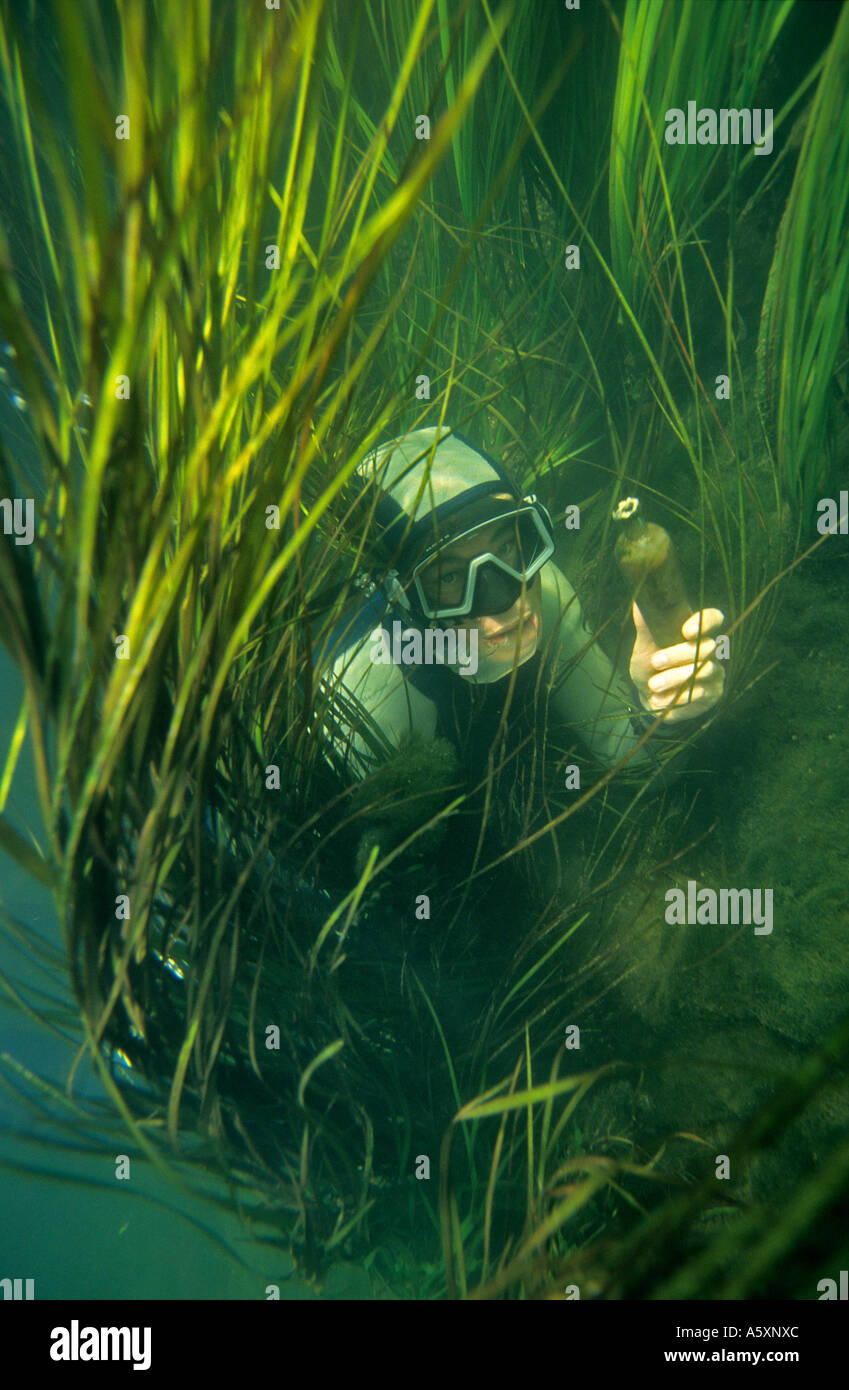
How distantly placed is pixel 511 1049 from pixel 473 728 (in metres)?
0.94

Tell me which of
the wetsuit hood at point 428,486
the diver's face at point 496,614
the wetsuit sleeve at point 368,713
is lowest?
the wetsuit sleeve at point 368,713

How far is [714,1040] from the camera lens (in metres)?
1.48

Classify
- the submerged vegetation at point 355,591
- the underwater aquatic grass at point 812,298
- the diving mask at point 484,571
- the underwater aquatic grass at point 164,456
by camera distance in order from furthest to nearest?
the diving mask at point 484,571 → the underwater aquatic grass at point 812,298 → the submerged vegetation at point 355,591 → the underwater aquatic grass at point 164,456

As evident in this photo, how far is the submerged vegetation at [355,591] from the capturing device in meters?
0.82

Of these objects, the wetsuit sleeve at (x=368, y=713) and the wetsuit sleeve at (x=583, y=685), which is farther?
the wetsuit sleeve at (x=583, y=685)

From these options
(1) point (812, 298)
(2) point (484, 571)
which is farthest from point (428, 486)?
(1) point (812, 298)

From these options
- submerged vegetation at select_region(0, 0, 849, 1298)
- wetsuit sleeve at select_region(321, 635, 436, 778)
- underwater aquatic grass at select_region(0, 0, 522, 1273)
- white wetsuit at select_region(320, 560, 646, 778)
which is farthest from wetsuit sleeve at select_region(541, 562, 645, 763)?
underwater aquatic grass at select_region(0, 0, 522, 1273)

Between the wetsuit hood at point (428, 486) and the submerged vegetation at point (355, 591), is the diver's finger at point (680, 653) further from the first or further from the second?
the wetsuit hood at point (428, 486)

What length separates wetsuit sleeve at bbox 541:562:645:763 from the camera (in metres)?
2.03

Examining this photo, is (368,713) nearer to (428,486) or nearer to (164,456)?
(428,486)

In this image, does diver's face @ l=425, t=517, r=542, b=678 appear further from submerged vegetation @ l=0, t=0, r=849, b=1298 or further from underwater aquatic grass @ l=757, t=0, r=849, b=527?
underwater aquatic grass @ l=757, t=0, r=849, b=527

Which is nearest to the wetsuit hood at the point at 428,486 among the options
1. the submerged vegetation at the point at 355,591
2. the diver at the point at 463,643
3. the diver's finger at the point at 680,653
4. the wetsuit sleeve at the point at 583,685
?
the diver at the point at 463,643

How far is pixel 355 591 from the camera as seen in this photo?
1480 mm

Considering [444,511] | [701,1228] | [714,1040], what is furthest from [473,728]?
[701,1228]
